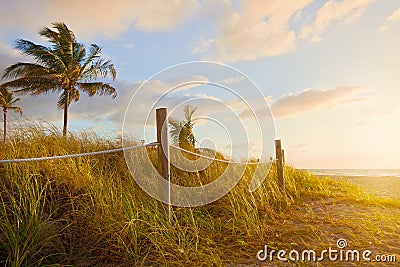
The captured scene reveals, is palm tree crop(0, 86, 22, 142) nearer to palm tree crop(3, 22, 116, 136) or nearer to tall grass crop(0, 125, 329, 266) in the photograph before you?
palm tree crop(3, 22, 116, 136)

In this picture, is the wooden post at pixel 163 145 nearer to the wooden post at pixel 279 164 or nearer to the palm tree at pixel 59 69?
the wooden post at pixel 279 164

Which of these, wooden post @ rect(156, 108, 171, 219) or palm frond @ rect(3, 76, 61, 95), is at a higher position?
palm frond @ rect(3, 76, 61, 95)

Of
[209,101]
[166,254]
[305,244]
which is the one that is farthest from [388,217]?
[166,254]

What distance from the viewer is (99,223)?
2.97 m

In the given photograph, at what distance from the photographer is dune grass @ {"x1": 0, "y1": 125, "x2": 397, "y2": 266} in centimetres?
271

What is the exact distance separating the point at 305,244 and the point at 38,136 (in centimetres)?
425

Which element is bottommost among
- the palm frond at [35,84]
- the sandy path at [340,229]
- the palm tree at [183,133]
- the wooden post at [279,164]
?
the sandy path at [340,229]

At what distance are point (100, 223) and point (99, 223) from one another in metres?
0.01

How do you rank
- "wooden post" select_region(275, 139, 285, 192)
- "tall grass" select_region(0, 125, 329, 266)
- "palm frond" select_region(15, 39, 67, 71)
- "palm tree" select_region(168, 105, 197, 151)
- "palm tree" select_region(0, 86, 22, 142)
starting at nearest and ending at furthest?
"tall grass" select_region(0, 125, 329, 266) → "wooden post" select_region(275, 139, 285, 192) → "palm tree" select_region(168, 105, 197, 151) → "palm frond" select_region(15, 39, 67, 71) → "palm tree" select_region(0, 86, 22, 142)

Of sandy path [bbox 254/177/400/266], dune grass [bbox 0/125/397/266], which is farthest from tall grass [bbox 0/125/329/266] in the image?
sandy path [bbox 254/177/400/266]

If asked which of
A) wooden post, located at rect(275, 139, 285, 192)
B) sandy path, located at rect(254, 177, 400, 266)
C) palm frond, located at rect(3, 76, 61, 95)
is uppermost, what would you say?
palm frond, located at rect(3, 76, 61, 95)

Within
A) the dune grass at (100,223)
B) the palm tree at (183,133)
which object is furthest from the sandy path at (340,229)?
the palm tree at (183,133)

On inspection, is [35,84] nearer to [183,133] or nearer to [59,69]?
[59,69]

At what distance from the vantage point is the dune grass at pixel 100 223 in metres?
2.71
